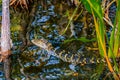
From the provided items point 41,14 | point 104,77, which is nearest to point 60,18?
point 41,14

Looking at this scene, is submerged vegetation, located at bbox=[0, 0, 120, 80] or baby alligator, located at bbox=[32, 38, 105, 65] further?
baby alligator, located at bbox=[32, 38, 105, 65]

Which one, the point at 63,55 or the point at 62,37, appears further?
the point at 62,37

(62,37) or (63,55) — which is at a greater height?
(62,37)

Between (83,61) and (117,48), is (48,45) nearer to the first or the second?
(83,61)

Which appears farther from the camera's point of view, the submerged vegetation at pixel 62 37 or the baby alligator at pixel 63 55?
the baby alligator at pixel 63 55

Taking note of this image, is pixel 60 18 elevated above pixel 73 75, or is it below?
above
